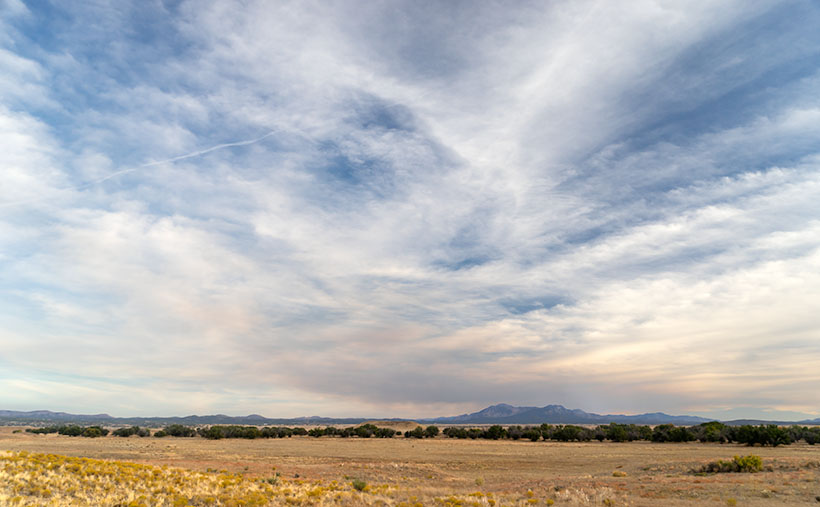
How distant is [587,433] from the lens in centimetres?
9006

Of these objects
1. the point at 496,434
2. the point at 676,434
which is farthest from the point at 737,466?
the point at 496,434

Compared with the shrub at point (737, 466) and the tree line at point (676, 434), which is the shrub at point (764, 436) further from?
the shrub at point (737, 466)

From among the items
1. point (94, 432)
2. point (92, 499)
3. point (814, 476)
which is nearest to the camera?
point (92, 499)

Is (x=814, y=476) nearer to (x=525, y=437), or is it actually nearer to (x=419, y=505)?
(x=419, y=505)

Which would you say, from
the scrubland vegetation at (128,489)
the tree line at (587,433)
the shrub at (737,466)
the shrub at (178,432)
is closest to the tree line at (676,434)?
the tree line at (587,433)

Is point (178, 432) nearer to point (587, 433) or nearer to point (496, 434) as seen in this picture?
point (496, 434)

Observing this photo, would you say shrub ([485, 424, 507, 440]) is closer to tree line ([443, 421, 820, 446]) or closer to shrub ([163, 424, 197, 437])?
tree line ([443, 421, 820, 446])

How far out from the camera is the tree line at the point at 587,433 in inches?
2714

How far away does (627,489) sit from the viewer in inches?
979

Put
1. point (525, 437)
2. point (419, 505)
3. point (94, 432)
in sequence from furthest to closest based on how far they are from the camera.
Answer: point (525, 437)
point (94, 432)
point (419, 505)

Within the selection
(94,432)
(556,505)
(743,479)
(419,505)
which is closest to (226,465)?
(419,505)

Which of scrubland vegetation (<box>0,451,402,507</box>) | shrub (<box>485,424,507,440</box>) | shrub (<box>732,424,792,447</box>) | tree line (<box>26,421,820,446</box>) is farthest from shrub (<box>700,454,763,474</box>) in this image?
shrub (<box>485,424,507,440</box>)

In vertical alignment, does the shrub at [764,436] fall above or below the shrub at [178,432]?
above

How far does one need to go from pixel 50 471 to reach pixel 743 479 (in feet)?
128
